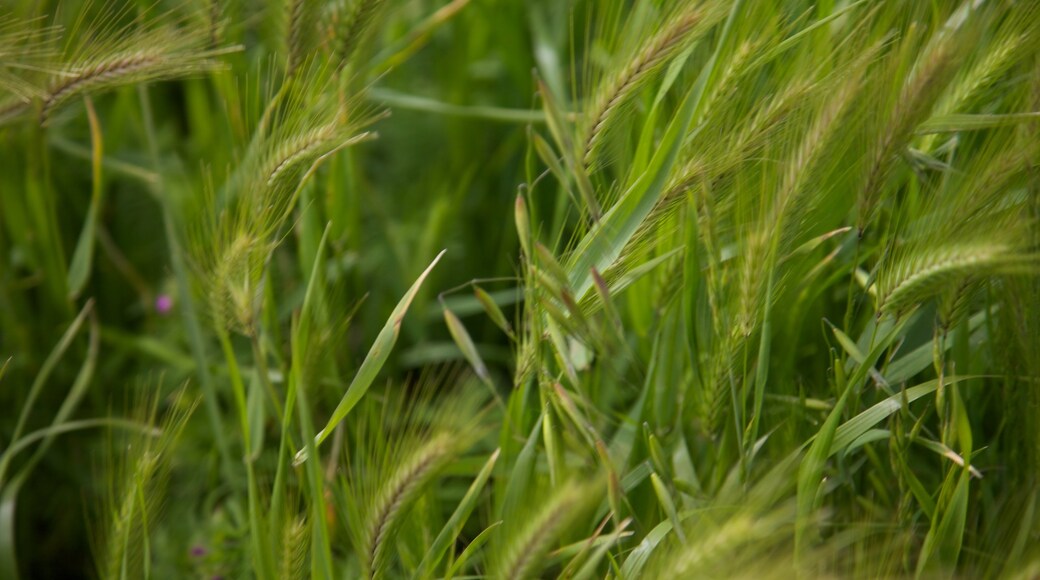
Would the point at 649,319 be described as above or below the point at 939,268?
below

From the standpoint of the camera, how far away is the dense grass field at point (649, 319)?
80 centimetres

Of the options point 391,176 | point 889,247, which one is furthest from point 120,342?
point 889,247

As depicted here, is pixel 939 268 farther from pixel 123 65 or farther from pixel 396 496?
pixel 123 65

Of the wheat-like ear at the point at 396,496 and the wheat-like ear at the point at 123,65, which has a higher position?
the wheat-like ear at the point at 123,65

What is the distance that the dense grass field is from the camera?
0.80 metres

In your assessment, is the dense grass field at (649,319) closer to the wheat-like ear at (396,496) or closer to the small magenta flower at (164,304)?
the wheat-like ear at (396,496)

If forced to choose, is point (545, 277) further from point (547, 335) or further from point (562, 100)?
point (562, 100)

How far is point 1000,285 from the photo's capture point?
93 cm

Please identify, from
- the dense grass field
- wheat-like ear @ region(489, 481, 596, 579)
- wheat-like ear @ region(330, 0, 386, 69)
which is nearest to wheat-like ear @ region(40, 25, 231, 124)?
the dense grass field

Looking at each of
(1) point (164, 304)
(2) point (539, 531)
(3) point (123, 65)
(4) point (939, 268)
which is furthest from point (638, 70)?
(1) point (164, 304)

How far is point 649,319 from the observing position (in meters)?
1.14

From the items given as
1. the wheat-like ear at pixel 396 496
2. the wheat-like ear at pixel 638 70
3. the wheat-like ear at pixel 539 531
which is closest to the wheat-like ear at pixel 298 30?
the wheat-like ear at pixel 638 70

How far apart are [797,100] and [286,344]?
87 centimetres

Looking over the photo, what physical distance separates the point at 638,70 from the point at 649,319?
0.38 m
